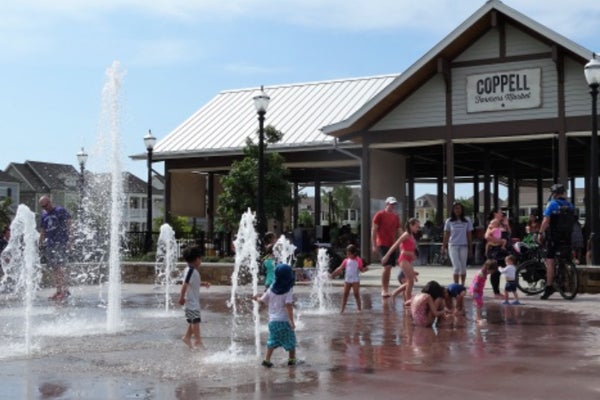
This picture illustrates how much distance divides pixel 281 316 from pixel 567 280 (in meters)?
7.81

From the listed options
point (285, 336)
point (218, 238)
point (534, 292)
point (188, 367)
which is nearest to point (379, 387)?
point (285, 336)

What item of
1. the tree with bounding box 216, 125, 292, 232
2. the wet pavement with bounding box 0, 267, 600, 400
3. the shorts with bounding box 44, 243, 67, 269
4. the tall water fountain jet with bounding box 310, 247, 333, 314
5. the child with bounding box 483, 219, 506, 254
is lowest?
the wet pavement with bounding box 0, 267, 600, 400

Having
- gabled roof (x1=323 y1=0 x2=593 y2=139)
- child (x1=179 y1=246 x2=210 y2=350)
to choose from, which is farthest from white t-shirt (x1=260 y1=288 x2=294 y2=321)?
gabled roof (x1=323 y1=0 x2=593 y2=139)

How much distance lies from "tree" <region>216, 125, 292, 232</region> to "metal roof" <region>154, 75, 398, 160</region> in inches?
55.0

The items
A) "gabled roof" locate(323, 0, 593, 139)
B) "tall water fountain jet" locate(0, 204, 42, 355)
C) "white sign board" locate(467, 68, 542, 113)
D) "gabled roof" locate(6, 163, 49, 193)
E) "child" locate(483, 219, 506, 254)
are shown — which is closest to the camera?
"tall water fountain jet" locate(0, 204, 42, 355)

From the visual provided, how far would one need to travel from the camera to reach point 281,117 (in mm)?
28875

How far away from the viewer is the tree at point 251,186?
24.9m

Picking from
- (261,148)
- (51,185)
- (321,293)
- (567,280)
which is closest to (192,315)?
(321,293)

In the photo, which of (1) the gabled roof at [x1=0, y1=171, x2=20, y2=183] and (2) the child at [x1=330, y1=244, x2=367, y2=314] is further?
(1) the gabled roof at [x1=0, y1=171, x2=20, y2=183]

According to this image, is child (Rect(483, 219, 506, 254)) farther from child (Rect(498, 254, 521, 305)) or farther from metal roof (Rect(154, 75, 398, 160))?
metal roof (Rect(154, 75, 398, 160))

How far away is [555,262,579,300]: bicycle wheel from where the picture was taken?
13633mm

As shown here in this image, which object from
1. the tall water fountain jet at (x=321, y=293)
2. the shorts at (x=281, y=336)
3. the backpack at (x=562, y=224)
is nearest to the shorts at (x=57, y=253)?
the tall water fountain jet at (x=321, y=293)

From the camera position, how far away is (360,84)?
1193 inches

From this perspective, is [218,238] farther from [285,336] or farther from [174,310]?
[285,336]
